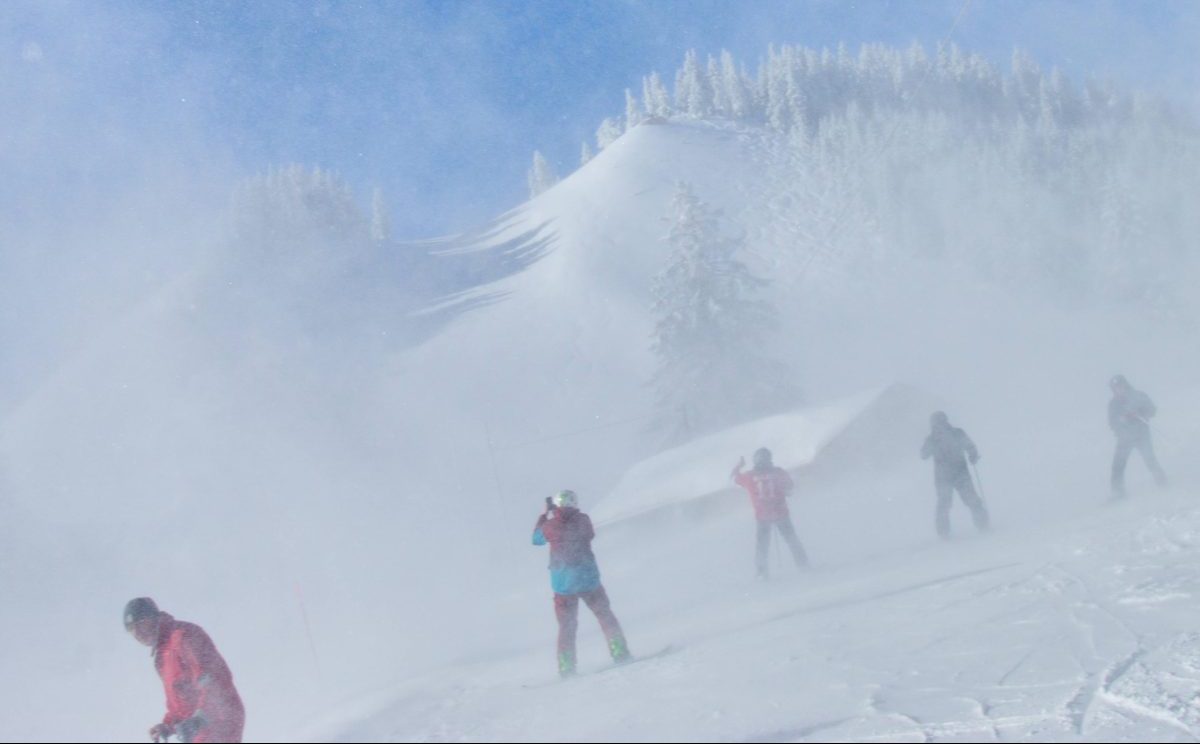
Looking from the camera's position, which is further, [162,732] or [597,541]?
[597,541]

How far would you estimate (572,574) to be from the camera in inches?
373

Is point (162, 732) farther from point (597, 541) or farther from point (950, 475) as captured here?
point (597, 541)

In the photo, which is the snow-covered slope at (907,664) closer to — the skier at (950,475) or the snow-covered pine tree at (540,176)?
the skier at (950,475)

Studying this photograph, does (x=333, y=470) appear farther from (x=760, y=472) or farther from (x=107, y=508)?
(x=760, y=472)

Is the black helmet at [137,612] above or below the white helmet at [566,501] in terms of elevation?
below

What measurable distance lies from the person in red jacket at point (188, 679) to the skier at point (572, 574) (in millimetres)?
4235

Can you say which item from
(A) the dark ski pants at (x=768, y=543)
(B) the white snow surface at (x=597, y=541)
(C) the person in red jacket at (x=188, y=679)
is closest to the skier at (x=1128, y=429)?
(B) the white snow surface at (x=597, y=541)

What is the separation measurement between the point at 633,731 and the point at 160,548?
42230 millimetres

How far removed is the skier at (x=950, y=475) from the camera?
14.4 meters

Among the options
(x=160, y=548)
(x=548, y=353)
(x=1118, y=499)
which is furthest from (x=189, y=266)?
(x=1118, y=499)

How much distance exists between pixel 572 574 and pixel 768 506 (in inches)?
225

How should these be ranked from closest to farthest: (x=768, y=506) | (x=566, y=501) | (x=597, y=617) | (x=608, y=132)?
(x=597, y=617), (x=566, y=501), (x=768, y=506), (x=608, y=132)

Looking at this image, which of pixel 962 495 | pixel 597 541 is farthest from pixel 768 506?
pixel 597 541

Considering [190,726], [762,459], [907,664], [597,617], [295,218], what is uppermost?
[295,218]
